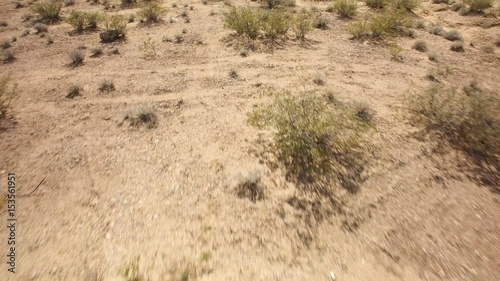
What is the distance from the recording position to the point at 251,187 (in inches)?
173

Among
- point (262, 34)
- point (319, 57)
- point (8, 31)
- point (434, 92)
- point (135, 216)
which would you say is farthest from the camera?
point (8, 31)

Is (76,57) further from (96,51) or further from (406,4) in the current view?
(406,4)

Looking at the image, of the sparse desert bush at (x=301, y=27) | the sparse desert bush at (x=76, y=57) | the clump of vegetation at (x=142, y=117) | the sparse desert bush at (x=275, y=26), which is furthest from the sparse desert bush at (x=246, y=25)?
the clump of vegetation at (x=142, y=117)

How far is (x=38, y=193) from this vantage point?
174 inches

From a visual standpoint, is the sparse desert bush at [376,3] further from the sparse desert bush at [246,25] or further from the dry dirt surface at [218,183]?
the sparse desert bush at [246,25]

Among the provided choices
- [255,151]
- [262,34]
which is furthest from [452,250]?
[262,34]

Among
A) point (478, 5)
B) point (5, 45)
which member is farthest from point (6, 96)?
point (478, 5)

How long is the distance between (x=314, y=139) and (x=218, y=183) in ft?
6.22

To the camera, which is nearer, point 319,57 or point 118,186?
point 118,186

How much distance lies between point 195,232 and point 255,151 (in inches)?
74.5

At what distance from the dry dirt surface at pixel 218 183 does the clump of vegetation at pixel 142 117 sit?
0.12 m

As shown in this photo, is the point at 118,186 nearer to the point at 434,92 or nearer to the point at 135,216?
the point at 135,216

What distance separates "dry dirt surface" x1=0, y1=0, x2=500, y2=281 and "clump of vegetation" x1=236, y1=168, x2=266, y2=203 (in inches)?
3.3

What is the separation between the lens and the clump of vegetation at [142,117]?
584 cm
